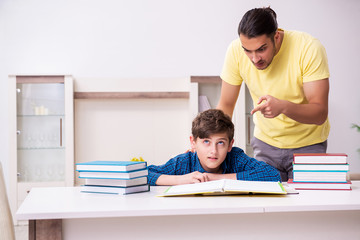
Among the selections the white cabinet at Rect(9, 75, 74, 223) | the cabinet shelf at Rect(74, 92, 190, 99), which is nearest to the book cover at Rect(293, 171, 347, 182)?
the cabinet shelf at Rect(74, 92, 190, 99)

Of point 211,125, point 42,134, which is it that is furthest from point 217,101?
point 211,125

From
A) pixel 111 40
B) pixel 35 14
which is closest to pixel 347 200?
pixel 111 40

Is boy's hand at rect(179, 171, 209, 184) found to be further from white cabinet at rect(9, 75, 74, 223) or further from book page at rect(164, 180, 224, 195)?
white cabinet at rect(9, 75, 74, 223)

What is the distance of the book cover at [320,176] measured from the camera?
162 centimetres

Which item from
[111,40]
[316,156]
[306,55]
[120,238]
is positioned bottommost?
[120,238]

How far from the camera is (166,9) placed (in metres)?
4.07

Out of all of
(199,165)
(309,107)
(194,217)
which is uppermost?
(309,107)

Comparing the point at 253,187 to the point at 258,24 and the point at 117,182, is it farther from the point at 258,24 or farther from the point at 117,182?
the point at 258,24

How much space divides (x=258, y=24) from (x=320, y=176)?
664 mm

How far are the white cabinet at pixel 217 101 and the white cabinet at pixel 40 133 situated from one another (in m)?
1.06

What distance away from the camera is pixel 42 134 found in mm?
3750

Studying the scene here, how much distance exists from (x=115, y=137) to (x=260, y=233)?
2.73 m

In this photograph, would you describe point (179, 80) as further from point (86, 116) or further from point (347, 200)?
point (347, 200)

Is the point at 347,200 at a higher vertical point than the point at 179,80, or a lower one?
lower
